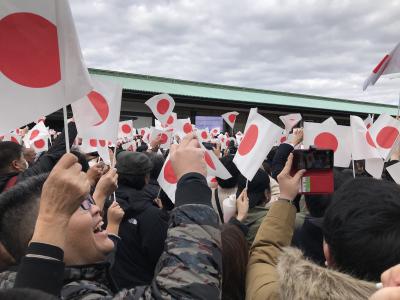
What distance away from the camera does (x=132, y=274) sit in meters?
2.62

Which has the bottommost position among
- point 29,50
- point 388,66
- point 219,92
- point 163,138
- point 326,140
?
point 163,138

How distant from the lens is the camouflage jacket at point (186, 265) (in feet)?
3.37

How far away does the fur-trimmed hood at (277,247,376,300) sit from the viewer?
0.97 metres

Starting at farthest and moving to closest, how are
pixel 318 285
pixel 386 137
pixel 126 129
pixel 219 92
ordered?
pixel 219 92, pixel 126 129, pixel 386 137, pixel 318 285

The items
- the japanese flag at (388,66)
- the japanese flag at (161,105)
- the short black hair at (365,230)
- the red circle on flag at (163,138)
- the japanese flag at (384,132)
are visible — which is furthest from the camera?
the red circle on flag at (163,138)

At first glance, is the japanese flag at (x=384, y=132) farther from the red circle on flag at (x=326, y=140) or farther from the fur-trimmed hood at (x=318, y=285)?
the fur-trimmed hood at (x=318, y=285)

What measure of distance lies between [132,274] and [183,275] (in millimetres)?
1695

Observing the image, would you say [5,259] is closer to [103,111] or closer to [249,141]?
[103,111]

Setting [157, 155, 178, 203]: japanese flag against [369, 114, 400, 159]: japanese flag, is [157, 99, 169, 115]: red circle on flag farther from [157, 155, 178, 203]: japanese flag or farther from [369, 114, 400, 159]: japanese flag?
[157, 155, 178, 203]: japanese flag

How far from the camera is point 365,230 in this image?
114 centimetres

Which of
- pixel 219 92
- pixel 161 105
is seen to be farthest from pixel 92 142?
pixel 219 92

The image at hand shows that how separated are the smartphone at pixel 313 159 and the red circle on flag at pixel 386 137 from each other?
205 cm

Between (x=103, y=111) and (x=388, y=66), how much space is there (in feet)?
10.7

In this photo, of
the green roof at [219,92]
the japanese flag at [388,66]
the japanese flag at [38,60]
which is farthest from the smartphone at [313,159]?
the green roof at [219,92]
